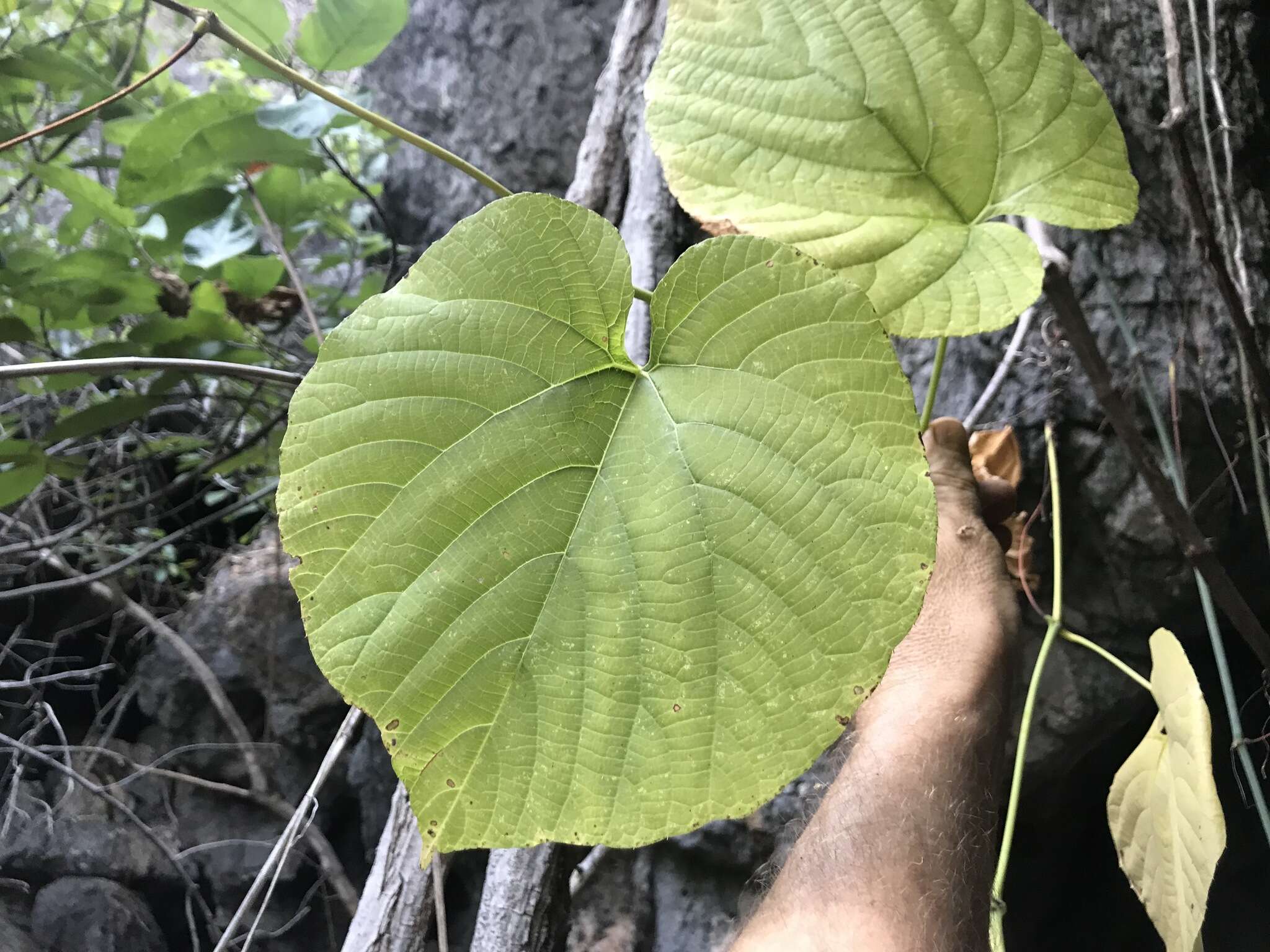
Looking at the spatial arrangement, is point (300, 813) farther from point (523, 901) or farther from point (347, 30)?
point (347, 30)

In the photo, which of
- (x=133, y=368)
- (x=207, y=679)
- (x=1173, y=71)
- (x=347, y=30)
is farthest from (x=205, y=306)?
(x=1173, y=71)

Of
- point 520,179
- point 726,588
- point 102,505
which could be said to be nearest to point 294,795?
point 102,505

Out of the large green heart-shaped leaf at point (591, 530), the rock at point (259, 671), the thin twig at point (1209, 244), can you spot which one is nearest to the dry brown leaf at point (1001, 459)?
the thin twig at point (1209, 244)

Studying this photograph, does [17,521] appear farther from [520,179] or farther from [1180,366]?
[1180,366]

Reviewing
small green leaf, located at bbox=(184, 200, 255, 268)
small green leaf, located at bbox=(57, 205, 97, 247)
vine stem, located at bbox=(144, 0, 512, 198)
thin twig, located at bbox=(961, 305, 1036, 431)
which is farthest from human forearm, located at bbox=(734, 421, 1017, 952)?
small green leaf, located at bbox=(57, 205, 97, 247)

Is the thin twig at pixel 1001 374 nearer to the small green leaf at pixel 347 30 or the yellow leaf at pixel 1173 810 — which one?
the yellow leaf at pixel 1173 810

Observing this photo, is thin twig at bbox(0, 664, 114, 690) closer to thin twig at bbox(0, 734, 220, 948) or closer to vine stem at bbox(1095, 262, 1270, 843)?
thin twig at bbox(0, 734, 220, 948)
